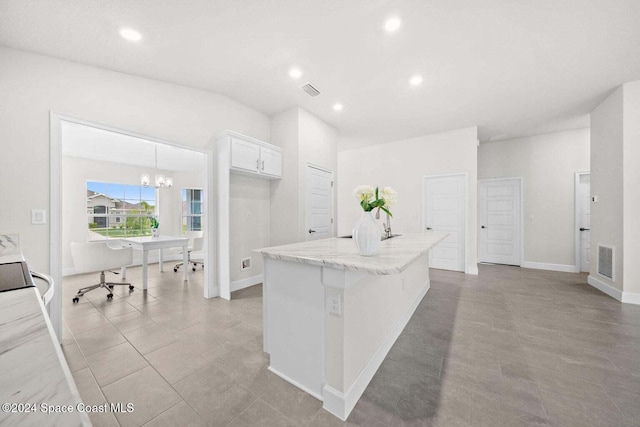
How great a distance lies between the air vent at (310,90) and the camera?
3.20 m

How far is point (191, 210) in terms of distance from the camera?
6383mm

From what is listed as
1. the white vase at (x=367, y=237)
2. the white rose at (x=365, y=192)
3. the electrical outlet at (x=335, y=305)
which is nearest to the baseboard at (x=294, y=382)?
the electrical outlet at (x=335, y=305)

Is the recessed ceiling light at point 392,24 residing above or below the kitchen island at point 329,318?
above

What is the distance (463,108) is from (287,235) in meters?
3.47

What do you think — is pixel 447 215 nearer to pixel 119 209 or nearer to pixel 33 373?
pixel 33 373

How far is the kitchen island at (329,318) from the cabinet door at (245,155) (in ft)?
6.49

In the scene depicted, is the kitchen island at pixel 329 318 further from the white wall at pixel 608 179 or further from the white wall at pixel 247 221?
the white wall at pixel 608 179

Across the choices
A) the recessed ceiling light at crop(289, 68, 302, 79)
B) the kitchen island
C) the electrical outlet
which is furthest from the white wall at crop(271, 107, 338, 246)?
the electrical outlet

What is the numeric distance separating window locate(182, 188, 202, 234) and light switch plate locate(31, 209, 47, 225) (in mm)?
4117

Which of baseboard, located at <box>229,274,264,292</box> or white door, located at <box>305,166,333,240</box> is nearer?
baseboard, located at <box>229,274,264,292</box>

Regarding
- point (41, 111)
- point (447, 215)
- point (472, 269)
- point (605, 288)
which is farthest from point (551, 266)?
point (41, 111)

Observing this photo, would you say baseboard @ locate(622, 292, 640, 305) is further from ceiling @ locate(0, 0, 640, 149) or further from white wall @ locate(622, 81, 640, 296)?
ceiling @ locate(0, 0, 640, 149)

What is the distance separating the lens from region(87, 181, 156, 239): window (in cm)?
519

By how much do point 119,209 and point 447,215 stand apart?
7.12 metres
